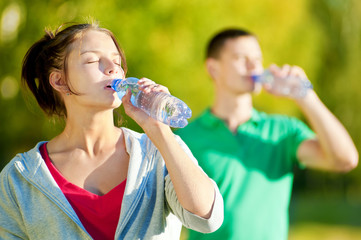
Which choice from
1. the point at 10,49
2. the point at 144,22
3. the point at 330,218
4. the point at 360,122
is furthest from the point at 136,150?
the point at 360,122

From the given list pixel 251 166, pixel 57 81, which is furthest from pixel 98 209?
pixel 251 166

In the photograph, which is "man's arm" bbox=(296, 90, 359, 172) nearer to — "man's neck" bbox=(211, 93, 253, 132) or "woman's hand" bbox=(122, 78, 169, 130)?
"man's neck" bbox=(211, 93, 253, 132)

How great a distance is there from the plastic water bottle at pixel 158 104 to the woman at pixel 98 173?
0.02 m

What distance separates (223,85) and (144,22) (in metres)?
4.70

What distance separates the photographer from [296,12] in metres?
10.9

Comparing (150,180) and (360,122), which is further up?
(360,122)

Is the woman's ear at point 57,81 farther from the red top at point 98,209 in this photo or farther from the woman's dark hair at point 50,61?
the red top at point 98,209

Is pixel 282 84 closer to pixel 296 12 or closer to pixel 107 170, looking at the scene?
pixel 107 170

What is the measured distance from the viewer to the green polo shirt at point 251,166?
2.86 m

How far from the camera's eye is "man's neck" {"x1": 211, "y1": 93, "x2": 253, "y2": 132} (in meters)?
3.31

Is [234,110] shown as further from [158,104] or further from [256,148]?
[158,104]

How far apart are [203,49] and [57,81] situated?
676cm

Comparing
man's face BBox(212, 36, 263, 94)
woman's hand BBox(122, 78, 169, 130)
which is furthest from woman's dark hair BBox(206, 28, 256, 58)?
woman's hand BBox(122, 78, 169, 130)

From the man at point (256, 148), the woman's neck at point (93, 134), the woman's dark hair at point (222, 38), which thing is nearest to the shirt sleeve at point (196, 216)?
the woman's neck at point (93, 134)
